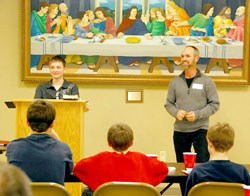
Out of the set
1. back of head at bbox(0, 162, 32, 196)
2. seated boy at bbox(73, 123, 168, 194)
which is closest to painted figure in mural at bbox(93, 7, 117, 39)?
seated boy at bbox(73, 123, 168, 194)

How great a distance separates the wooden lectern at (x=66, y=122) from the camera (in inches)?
152

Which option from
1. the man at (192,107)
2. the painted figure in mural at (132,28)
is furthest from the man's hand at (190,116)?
the painted figure in mural at (132,28)

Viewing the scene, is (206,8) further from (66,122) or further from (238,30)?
(66,122)

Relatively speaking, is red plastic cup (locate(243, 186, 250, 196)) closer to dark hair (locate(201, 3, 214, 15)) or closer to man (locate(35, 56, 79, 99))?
man (locate(35, 56, 79, 99))

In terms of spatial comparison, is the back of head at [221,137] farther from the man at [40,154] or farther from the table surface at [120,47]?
the table surface at [120,47]

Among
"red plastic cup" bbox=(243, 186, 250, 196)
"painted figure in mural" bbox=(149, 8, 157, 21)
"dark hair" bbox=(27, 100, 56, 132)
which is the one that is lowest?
"red plastic cup" bbox=(243, 186, 250, 196)

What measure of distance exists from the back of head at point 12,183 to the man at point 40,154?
5.88ft

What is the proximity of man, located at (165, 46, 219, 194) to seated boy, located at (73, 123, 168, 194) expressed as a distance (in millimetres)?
1879

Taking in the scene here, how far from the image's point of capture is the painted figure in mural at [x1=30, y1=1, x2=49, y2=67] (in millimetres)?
5797

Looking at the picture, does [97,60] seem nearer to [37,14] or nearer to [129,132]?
[37,14]

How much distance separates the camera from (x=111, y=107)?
Result: 592cm

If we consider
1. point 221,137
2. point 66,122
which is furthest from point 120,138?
point 66,122

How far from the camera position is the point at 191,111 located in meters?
4.73

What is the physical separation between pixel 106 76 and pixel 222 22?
70.9 inches
